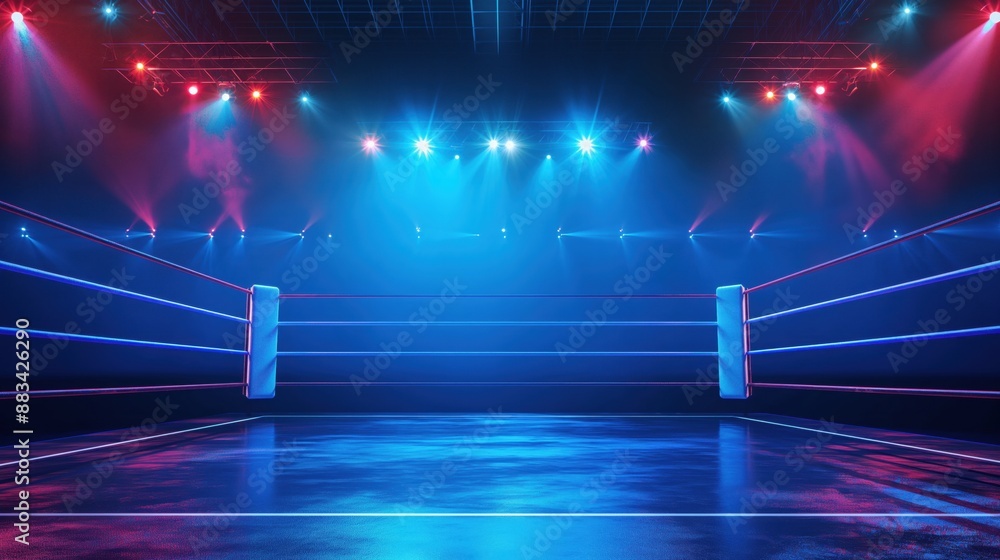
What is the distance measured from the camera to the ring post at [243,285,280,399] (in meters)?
4.11

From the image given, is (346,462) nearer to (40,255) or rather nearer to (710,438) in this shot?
(710,438)

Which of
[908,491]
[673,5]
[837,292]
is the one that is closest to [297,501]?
[908,491]

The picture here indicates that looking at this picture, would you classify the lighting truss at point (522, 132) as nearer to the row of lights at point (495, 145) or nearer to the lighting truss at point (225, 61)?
the row of lights at point (495, 145)

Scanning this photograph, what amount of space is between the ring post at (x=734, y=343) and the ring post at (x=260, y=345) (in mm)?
2828

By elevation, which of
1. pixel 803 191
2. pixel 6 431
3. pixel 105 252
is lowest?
pixel 6 431

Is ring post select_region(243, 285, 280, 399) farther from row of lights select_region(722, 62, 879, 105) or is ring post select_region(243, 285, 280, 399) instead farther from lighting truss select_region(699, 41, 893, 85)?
row of lights select_region(722, 62, 879, 105)

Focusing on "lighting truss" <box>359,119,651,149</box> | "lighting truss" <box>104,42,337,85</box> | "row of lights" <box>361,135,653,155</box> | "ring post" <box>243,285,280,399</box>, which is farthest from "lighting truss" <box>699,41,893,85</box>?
"ring post" <box>243,285,280,399</box>

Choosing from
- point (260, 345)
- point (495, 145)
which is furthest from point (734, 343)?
point (495, 145)

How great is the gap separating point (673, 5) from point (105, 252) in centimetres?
724

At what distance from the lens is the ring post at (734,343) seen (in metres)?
4.14

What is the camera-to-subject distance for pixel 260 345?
416cm

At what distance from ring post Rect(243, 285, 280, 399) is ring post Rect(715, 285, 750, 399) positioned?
2.83 meters

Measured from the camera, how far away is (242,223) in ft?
27.0

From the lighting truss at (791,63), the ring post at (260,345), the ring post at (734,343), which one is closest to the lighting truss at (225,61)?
the ring post at (260,345)
